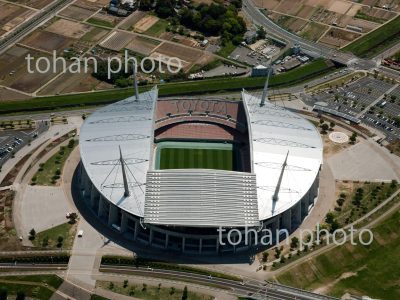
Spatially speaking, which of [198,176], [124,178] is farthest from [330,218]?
[124,178]

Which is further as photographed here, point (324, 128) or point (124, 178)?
point (324, 128)

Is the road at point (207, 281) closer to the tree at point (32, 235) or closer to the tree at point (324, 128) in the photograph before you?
the tree at point (32, 235)

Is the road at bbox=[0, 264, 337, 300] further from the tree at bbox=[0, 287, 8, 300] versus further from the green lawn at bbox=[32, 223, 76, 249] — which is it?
the tree at bbox=[0, 287, 8, 300]

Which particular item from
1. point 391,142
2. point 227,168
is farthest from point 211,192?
point 391,142


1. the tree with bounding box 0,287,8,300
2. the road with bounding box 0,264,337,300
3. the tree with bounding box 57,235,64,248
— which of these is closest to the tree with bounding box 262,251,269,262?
the road with bounding box 0,264,337,300

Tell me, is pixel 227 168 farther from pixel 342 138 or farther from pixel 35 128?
pixel 35 128

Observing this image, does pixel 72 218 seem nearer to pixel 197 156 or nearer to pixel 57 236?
pixel 57 236
